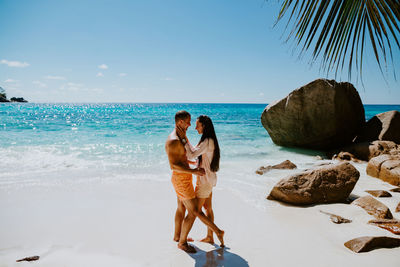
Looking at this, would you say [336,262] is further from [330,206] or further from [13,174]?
[13,174]

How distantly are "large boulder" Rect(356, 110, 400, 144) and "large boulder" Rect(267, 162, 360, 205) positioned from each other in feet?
23.2

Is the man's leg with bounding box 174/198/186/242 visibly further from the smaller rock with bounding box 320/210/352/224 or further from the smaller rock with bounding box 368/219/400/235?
the smaller rock with bounding box 368/219/400/235

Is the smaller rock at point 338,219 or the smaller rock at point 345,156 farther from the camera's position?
the smaller rock at point 345,156

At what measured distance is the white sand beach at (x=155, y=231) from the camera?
3.23 meters

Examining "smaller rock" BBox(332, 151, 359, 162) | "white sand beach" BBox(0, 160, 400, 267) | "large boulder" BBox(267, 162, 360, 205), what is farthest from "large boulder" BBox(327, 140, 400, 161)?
"large boulder" BBox(267, 162, 360, 205)

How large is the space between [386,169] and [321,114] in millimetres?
4941

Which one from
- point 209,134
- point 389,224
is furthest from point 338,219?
point 209,134

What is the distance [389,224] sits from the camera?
3.88m

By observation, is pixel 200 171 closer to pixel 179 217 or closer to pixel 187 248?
pixel 179 217

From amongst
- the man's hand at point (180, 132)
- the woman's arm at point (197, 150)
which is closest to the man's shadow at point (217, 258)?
the woman's arm at point (197, 150)

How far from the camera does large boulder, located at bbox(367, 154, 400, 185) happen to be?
625 centimetres

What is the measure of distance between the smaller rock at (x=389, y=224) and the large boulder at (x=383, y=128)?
811 cm

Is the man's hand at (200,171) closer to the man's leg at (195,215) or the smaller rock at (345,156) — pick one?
the man's leg at (195,215)

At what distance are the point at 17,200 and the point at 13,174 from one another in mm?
2751
